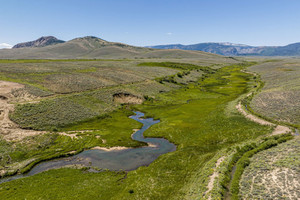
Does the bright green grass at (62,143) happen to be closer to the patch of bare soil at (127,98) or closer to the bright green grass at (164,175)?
the bright green grass at (164,175)

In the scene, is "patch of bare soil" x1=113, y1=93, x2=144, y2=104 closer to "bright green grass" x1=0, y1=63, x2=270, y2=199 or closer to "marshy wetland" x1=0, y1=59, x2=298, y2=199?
"marshy wetland" x1=0, y1=59, x2=298, y2=199

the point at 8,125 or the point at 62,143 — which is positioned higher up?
the point at 8,125

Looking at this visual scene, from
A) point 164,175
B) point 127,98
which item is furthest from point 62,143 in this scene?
point 127,98

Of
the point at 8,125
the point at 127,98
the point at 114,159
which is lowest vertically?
the point at 114,159

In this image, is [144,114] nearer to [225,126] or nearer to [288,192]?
[225,126]

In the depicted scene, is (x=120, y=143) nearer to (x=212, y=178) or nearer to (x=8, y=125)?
(x=212, y=178)

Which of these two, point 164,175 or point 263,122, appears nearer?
point 164,175

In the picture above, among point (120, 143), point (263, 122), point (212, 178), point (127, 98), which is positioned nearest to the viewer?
point (212, 178)
